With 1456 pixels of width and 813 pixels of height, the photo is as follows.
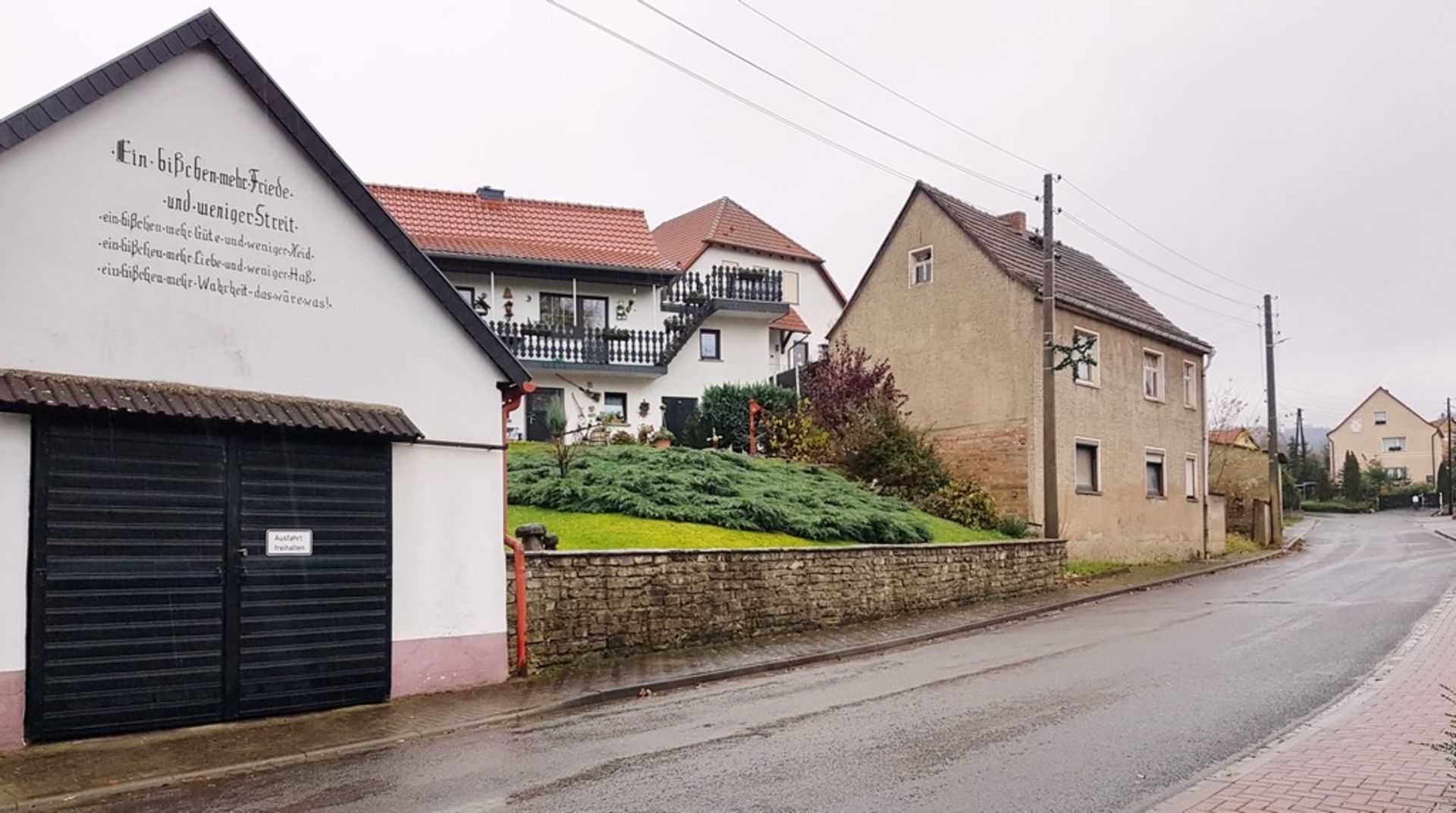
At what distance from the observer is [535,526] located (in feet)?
43.9

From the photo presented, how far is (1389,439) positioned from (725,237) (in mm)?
83349

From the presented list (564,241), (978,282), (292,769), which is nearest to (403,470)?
(292,769)

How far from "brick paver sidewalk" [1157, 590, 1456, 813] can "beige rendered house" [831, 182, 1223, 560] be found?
55.3 ft

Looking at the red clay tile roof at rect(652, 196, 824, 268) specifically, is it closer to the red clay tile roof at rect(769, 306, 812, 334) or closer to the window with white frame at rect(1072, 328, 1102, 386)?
the red clay tile roof at rect(769, 306, 812, 334)

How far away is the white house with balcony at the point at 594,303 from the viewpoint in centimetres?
3341

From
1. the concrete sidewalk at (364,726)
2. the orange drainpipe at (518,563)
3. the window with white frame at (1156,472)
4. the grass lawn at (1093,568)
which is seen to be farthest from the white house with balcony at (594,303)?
the orange drainpipe at (518,563)

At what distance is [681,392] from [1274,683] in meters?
26.8

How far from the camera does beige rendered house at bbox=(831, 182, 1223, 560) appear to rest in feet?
91.1

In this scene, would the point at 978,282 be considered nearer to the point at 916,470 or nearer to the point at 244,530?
the point at 916,470

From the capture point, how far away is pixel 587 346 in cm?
3438

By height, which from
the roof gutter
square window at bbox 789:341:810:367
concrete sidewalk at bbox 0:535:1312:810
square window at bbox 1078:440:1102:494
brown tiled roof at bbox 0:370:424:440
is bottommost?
concrete sidewalk at bbox 0:535:1312:810

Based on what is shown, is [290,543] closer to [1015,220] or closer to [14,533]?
[14,533]

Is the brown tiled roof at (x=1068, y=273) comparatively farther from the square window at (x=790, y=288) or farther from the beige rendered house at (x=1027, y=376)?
the square window at (x=790, y=288)

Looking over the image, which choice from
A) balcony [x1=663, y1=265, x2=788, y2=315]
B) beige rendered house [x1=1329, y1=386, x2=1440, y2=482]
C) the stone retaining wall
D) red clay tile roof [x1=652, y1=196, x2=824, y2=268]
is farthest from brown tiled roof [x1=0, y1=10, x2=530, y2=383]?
beige rendered house [x1=1329, y1=386, x2=1440, y2=482]
